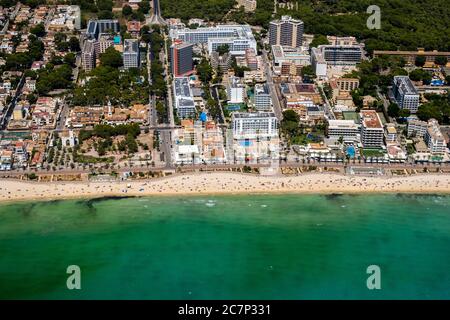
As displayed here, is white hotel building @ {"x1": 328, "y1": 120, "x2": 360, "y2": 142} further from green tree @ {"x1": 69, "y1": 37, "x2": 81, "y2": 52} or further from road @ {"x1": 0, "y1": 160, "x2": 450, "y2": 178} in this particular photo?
green tree @ {"x1": 69, "y1": 37, "x2": 81, "y2": 52}

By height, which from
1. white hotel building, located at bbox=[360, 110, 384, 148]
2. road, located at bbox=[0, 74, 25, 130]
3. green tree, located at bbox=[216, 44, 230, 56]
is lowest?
white hotel building, located at bbox=[360, 110, 384, 148]

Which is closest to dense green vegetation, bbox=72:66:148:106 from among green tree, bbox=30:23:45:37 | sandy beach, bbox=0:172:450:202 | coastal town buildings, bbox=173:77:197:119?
coastal town buildings, bbox=173:77:197:119

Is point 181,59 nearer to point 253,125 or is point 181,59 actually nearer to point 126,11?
point 253,125

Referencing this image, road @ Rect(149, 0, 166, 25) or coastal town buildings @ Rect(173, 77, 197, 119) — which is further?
road @ Rect(149, 0, 166, 25)

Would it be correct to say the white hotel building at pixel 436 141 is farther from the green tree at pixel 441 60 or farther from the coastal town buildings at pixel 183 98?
the coastal town buildings at pixel 183 98

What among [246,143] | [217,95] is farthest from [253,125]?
[217,95]

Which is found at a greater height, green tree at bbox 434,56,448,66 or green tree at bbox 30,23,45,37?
green tree at bbox 30,23,45,37

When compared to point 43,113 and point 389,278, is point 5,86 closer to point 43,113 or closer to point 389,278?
point 43,113
